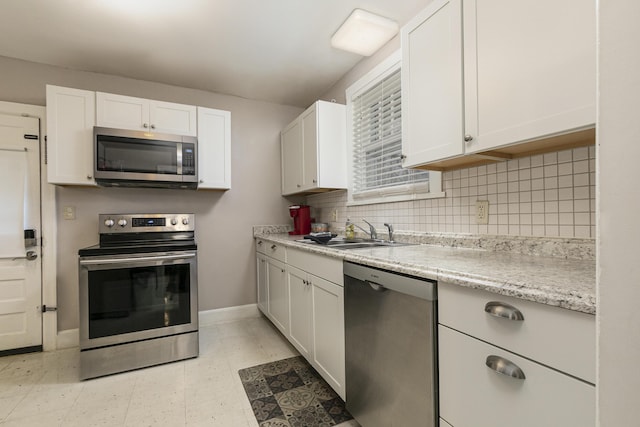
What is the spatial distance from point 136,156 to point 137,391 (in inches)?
69.0

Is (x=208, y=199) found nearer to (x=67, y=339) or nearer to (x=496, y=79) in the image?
(x=67, y=339)

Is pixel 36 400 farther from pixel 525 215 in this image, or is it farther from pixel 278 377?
pixel 525 215

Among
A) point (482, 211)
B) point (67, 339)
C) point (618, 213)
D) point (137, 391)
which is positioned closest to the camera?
point (618, 213)

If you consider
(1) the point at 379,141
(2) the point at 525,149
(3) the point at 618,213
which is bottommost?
(3) the point at 618,213

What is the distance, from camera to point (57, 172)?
88.7 inches

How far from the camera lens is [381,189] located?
2.29m

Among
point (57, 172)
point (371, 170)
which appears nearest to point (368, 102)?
point (371, 170)

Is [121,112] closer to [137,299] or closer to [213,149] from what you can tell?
[213,149]

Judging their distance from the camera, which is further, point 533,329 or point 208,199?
point 208,199

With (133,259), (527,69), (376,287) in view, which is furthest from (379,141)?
(133,259)

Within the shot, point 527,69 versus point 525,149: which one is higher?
point 527,69

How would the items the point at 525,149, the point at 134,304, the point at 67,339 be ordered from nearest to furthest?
the point at 525,149, the point at 134,304, the point at 67,339

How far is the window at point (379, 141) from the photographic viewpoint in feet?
6.81

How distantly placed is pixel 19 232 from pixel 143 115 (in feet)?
4.62
